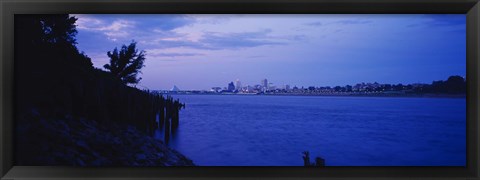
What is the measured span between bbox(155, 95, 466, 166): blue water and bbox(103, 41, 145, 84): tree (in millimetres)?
272

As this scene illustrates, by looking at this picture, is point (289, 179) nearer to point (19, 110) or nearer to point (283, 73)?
point (283, 73)

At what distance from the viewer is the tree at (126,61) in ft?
6.98

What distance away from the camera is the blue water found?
2.13m

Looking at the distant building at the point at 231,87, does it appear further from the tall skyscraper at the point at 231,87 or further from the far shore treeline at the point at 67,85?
the far shore treeline at the point at 67,85

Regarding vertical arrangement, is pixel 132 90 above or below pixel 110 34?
below

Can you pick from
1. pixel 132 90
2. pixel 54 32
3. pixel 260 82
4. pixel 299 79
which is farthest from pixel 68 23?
pixel 299 79

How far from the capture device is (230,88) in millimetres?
2180

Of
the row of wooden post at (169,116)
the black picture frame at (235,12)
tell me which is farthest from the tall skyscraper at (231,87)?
the black picture frame at (235,12)

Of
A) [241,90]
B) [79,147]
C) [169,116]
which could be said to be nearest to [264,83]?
[241,90]

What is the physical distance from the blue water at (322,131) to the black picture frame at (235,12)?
0.28 feet

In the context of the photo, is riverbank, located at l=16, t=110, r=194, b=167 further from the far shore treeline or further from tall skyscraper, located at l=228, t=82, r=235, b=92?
tall skyscraper, located at l=228, t=82, r=235, b=92

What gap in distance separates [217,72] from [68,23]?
0.78 meters

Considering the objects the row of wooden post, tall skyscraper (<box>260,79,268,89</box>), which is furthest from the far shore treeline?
tall skyscraper (<box>260,79,268,89</box>)

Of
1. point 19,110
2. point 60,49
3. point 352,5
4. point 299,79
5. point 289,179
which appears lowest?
point 289,179
